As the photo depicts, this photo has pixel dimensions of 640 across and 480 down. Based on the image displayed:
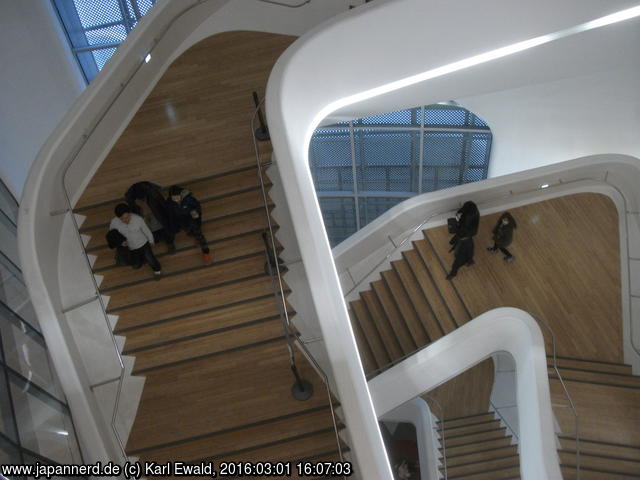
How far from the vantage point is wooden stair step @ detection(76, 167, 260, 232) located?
5.95 meters

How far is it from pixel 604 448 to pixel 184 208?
7022 mm

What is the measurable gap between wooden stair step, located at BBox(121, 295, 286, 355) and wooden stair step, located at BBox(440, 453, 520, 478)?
648 centimetres

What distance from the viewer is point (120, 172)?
6.29 metres

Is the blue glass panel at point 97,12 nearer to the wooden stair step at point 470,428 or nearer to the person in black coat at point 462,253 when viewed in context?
the person in black coat at point 462,253

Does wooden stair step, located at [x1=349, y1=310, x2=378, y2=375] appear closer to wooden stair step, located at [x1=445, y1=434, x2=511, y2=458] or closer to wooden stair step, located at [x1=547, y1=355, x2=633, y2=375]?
wooden stair step, located at [x1=445, y1=434, x2=511, y2=458]

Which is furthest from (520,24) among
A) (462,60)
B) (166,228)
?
(166,228)

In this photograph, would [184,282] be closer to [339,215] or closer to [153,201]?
[153,201]

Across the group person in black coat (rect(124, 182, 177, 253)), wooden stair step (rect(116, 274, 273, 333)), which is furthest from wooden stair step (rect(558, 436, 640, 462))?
person in black coat (rect(124, 182, 177, 253))

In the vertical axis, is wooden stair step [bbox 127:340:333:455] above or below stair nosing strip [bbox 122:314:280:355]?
below

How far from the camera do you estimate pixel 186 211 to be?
17.7 feet

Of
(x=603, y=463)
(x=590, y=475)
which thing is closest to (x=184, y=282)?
(x=590, y=475)

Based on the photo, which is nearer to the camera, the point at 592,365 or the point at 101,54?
the point at 592,365

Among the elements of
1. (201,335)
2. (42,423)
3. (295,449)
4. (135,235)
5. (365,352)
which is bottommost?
(295,449)

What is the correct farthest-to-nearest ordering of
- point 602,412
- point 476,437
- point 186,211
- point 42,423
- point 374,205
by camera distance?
point 374,205 → point 476,437 → point 602,412 → point 42,423 → point 186,211
